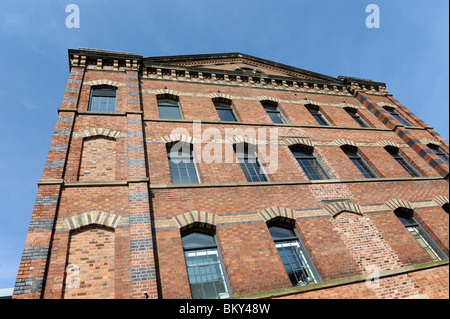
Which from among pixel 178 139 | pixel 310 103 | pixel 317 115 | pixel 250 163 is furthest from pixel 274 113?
pixel 178 139

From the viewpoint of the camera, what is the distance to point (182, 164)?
9859mm

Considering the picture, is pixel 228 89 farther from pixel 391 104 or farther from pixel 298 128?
pixel 391 104

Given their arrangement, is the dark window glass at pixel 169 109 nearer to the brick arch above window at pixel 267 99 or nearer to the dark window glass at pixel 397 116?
the brick arch above window at pixel 267 99

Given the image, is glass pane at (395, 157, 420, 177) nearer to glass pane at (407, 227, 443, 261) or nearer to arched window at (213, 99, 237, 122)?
glass pane at (407, 227, 443, 261)

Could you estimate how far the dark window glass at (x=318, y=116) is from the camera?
47.5 feet

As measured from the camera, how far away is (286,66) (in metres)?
18.4

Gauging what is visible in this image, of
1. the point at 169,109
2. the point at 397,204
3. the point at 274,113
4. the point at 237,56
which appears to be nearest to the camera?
the point at 397,204

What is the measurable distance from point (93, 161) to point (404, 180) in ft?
39.3

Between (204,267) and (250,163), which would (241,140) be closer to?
(250,163)

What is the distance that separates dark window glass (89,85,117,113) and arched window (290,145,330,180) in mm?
7846

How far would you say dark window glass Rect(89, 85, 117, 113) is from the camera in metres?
11.1

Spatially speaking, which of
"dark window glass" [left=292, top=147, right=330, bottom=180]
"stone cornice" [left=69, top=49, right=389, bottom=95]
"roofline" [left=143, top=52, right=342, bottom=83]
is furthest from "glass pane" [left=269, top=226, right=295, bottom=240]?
"roofline" [left=143, top=52, right=342, bottom=83]

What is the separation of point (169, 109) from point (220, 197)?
5.59 m
